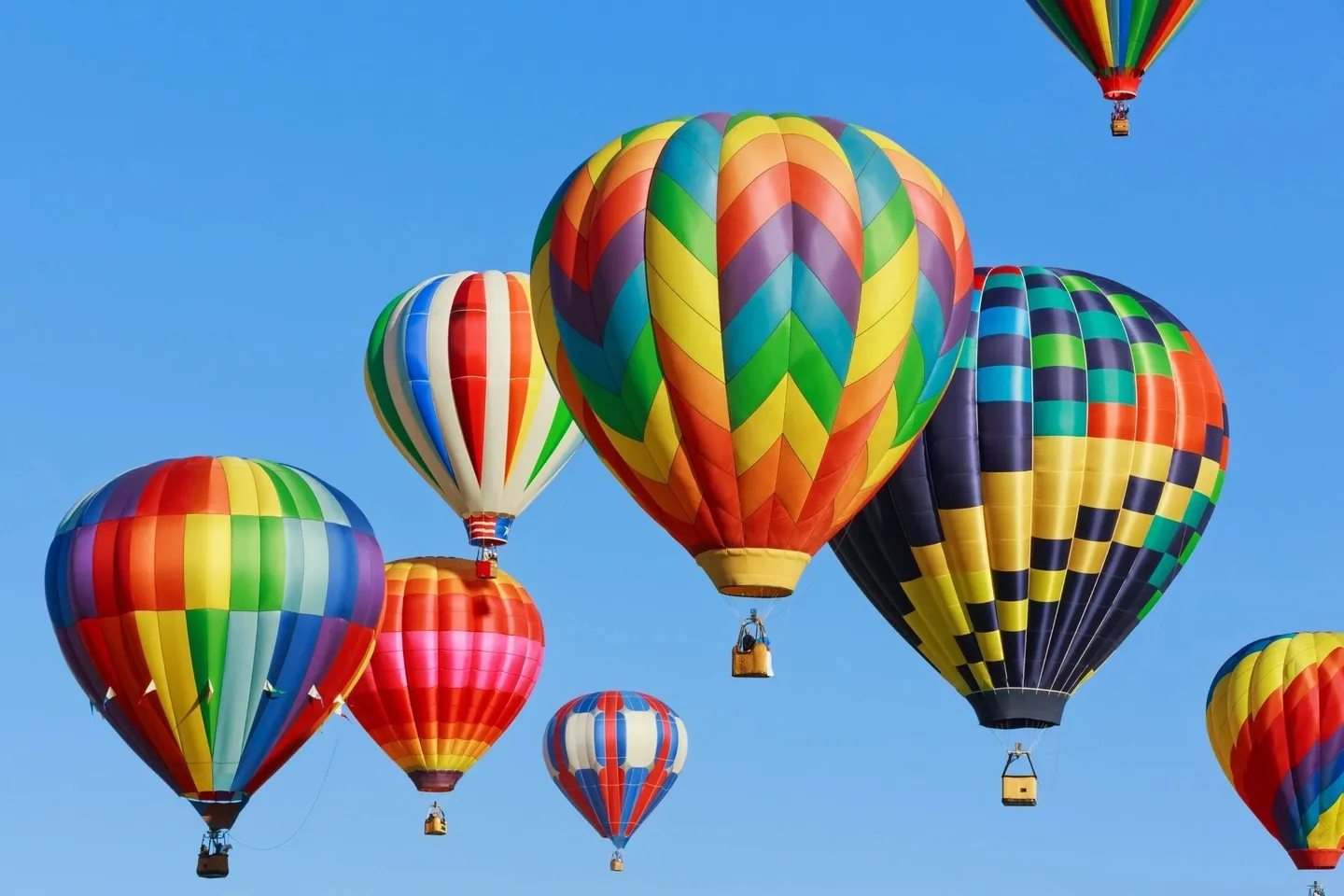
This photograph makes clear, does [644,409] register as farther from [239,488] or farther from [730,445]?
[239,488]

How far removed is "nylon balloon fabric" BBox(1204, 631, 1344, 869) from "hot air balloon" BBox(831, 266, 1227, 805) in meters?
5.50

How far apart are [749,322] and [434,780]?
14.8 meters

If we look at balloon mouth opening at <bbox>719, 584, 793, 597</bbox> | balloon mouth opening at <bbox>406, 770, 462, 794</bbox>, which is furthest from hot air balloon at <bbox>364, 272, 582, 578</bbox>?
balloon mouth opening at <bbox>719, 584, 793, 597</bbox>

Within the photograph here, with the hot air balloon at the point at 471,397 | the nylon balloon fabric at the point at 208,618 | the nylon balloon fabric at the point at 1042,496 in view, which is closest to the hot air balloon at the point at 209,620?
the nylon balloon fabric at the point at 208,618

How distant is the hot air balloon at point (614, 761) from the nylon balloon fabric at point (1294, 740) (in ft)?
32.2

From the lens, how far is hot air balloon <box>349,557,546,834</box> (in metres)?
38.6

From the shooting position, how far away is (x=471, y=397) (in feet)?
120

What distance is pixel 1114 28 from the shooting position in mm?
33531

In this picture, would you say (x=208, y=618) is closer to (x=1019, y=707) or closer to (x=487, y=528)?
(x=487, y=528)

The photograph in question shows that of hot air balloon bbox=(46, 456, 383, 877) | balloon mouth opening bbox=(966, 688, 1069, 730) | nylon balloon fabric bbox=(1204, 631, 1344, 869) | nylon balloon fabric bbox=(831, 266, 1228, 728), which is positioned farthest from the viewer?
nylon balloon fabric bbox=(1204, 631, 1344, 869)

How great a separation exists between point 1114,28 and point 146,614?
12.3 metres

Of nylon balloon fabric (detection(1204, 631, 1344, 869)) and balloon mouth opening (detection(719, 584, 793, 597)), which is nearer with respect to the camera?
balloon mouth opening (detection(719, 584, 793, 597))

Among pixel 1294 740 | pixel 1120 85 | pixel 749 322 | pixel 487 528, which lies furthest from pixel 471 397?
pixel 749 322

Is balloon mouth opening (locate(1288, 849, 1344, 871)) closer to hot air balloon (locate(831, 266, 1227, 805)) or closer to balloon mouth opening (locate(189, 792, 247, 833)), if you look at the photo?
hot air balloon (locate(831, 266, 1227, 805))
